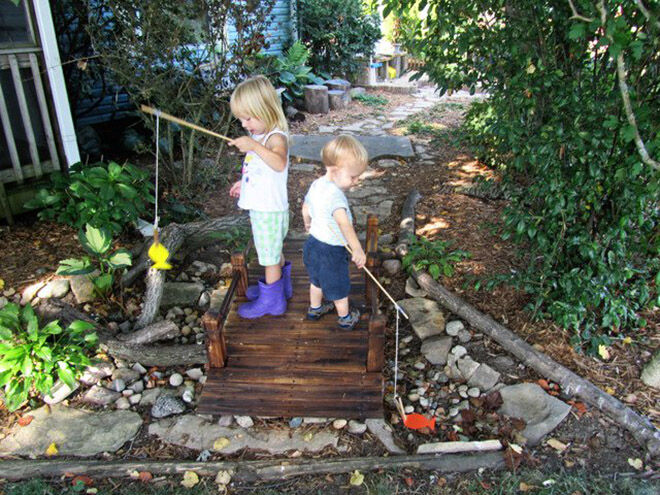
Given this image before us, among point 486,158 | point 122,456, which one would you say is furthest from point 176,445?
point 486,158

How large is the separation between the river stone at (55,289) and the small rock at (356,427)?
7.72ft

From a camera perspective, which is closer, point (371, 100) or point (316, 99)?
point (316, 99)

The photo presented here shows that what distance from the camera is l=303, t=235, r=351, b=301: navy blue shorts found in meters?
3.11

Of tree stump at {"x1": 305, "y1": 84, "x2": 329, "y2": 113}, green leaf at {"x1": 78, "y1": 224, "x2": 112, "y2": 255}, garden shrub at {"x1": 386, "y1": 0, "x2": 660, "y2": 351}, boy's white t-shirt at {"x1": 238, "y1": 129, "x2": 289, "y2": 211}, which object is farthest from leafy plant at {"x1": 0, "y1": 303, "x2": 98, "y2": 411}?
tree stump at {"x1": 305, "y1": 84, "x2": 329, "y2": 113}

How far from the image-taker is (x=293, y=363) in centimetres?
317

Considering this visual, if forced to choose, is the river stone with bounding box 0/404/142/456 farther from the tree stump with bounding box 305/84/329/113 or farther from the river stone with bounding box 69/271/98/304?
the tree stump with bounding box 305/84/329/113

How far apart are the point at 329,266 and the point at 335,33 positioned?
9.82 m

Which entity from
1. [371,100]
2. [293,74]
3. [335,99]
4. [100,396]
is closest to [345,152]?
[100,396]

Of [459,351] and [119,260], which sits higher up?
[119,260]

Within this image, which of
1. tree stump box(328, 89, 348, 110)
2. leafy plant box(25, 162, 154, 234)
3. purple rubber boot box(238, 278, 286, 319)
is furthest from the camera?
tree stump box(328, 89, 348, 110)

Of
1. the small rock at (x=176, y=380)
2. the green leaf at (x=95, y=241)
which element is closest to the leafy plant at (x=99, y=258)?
the green leaf at (x=95, y=241)

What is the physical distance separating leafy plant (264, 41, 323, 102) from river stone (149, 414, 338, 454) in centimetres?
745

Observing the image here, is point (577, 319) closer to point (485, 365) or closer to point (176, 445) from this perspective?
point (485, 365)

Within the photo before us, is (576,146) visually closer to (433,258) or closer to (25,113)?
(433,258)
